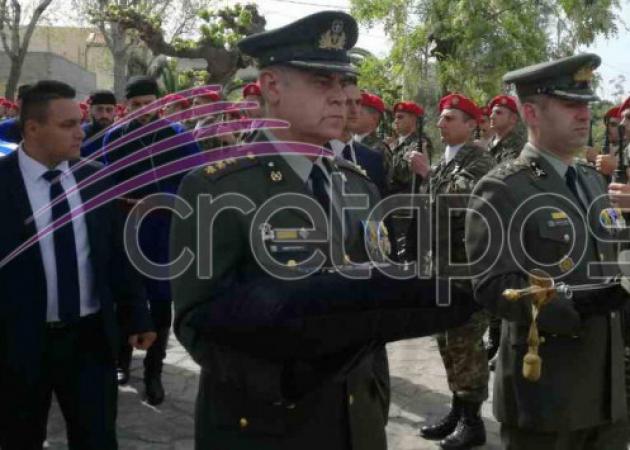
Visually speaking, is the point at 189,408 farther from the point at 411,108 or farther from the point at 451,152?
the point at 411,108

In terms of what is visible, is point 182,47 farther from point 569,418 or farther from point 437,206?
point 569,418

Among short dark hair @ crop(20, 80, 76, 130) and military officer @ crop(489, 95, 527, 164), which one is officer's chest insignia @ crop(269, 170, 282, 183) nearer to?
short dark hair @ crop(20, 80, 76, 130)

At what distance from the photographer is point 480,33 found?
16922 mm

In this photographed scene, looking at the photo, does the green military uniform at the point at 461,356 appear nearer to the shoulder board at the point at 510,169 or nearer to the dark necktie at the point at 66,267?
the shoulder board at the point at 510,169

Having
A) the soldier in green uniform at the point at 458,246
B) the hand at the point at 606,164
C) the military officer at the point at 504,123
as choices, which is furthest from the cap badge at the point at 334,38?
the military officer at the point at 504,123

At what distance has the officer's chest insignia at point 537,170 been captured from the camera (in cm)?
304

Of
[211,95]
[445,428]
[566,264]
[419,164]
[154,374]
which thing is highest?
[211,95]

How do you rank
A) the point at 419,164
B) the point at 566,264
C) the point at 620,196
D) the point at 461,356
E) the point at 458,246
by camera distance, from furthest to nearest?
the point at 419,164 → the point at 458,246 → the point at 461,356 → the point at 620,196 → the point at 566,264

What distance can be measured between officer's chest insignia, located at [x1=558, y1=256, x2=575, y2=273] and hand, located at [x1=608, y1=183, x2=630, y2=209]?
1.76 feet

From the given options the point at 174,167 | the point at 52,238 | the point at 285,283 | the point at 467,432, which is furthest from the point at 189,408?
the point at 285,283

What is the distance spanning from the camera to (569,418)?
9.47ft

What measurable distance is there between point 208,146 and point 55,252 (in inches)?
127

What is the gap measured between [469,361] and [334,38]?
312 centimetres

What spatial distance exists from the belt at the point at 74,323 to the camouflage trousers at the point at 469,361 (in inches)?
88.7
